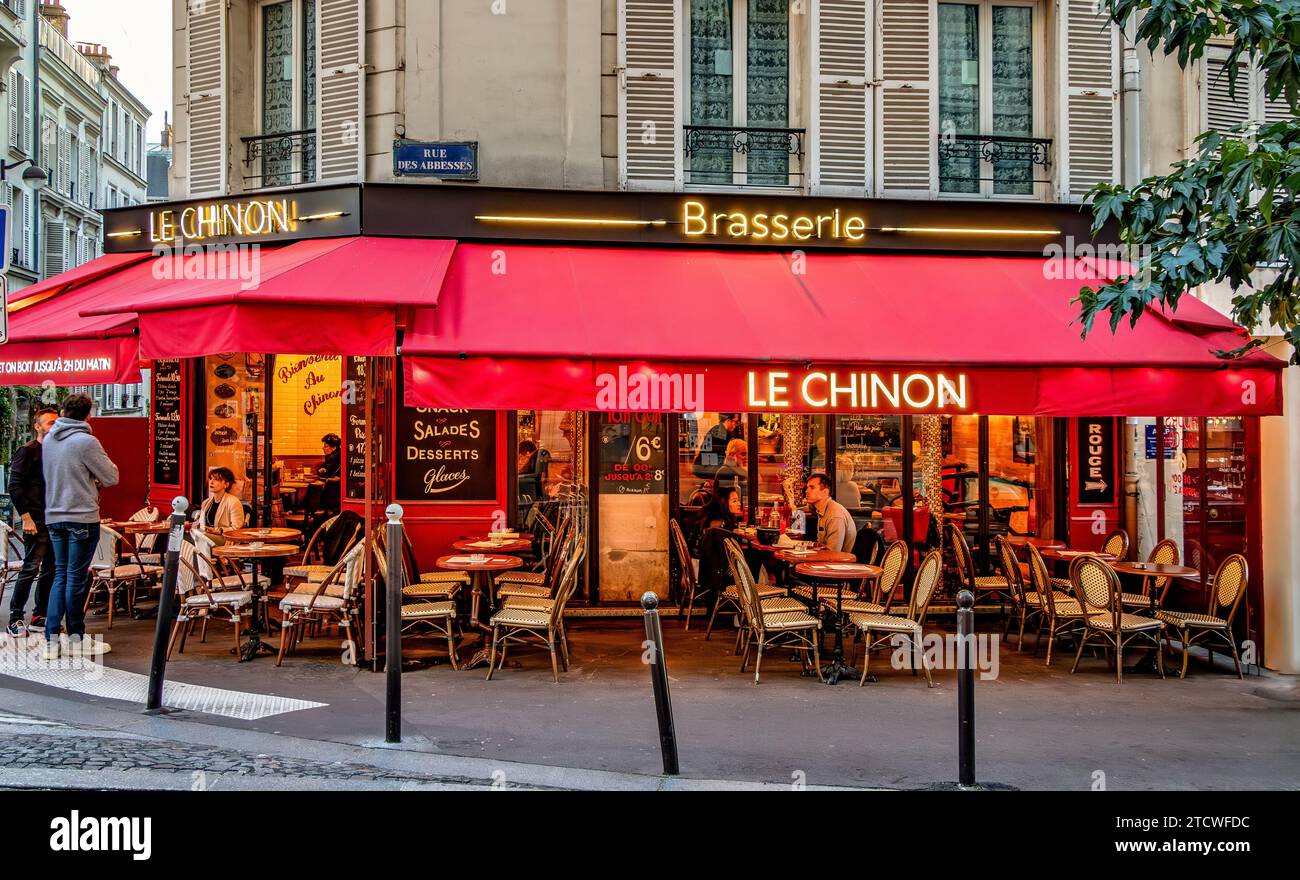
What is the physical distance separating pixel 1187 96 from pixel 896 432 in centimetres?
460

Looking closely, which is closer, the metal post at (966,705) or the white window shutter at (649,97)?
the metal post at (966,705)

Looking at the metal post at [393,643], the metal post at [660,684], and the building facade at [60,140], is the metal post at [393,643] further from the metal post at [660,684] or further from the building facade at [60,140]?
the building facade at [60,140]

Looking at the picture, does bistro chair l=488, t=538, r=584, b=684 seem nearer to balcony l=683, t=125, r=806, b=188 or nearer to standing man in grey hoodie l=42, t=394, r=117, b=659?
standing man in grey hoodie l=42, t=394, r=117, b=659

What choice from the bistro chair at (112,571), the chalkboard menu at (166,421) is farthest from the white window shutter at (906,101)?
the bistro chair at (112,571)

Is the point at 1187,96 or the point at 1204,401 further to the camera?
the point at 1187,96

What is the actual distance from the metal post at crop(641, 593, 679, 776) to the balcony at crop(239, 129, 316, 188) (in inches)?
275

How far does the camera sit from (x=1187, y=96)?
417 inches

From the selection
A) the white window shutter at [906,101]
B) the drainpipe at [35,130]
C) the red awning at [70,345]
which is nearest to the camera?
the red awning at [70,345]

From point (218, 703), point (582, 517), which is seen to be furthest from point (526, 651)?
point (218, 703)

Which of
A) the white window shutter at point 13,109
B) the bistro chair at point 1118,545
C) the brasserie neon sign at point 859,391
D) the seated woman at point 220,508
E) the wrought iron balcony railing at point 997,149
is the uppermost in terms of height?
the white window shutter at point 13,109

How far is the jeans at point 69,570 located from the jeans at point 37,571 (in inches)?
25.4

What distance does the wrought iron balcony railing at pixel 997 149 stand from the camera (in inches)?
412

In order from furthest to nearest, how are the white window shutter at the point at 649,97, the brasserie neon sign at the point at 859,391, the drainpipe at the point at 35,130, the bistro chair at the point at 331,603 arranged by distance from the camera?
the drainpipe at the point at 35,130, the white window shutter at the point at 649,97, the bistro chair at the point at 331,603, the brasserie neon sign at the point at 859,391

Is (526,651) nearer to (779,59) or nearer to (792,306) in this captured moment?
(792,306)
